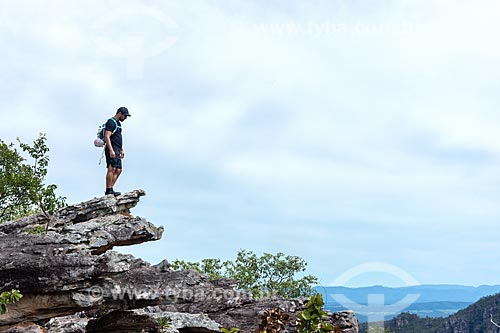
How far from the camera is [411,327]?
6575 cm

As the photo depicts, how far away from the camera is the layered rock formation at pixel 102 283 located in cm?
1546

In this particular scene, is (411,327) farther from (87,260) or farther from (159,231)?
(87,260)

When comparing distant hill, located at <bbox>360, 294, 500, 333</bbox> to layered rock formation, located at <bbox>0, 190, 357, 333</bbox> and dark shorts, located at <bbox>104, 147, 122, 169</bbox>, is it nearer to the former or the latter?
layered rock formation, located at <bbox>0, 190, 357, 333</bbox>

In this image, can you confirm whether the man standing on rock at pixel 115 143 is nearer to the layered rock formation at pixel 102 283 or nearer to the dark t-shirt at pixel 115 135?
the dark t-shirt at pixel 115 135

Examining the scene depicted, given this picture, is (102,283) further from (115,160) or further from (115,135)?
(115,135)

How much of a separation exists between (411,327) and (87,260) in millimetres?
56099

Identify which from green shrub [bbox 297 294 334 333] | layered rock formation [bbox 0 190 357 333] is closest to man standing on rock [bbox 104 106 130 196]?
layered rock formation [bbox 0 190 357 333]

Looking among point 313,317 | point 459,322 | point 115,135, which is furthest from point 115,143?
point 459,322

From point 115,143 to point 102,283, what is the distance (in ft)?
14.8

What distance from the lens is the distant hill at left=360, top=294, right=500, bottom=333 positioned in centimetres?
6395

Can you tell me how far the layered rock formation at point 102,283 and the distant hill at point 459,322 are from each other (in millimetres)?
45335

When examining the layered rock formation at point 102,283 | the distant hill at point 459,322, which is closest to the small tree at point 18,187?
the layered rock formation at point 102,283

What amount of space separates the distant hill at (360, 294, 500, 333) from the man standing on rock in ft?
162

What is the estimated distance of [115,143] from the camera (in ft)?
61.8
